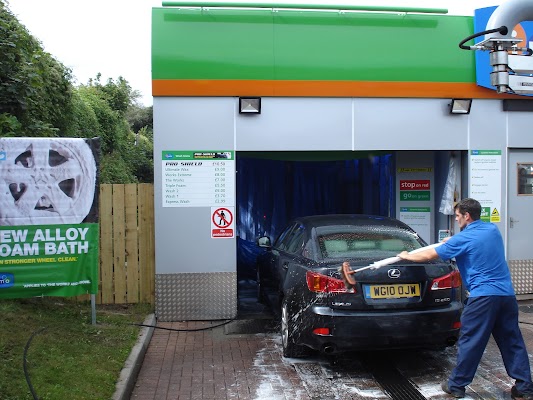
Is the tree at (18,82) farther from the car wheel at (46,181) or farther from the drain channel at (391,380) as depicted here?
the drain channel at (391,380)

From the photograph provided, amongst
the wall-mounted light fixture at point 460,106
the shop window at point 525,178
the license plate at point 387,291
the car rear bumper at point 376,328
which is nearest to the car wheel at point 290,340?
the car rear bumper at point 376,328

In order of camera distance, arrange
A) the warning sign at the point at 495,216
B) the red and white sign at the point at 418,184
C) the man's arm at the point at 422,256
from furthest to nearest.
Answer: the red and white sign at the point at 418,184 → the warning sign at the point at 495,216 → the man's arm at the point at 422,256

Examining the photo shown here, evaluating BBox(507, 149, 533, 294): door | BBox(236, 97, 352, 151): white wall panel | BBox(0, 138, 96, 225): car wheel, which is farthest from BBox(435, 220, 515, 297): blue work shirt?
BBox(507, 149, 533, 294): door

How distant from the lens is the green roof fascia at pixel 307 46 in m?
7.61

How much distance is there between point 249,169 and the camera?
11383mm

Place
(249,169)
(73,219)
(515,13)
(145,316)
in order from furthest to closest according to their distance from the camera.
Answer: (249,169)
(145,316)
(73,219)
(515,13)

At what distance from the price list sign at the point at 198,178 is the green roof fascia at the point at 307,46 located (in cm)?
115

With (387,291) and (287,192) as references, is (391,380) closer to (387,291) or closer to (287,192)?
(387,291)

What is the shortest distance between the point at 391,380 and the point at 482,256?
5.16 ft

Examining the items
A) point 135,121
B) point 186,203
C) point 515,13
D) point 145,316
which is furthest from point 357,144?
point 135,121

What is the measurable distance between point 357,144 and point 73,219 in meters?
4.28

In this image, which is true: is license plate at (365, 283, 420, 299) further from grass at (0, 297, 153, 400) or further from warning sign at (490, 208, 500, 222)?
warning sign at (490, 208, 500, 222)

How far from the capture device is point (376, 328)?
488cm

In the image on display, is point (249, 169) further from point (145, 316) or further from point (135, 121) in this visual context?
point (135, 121)
